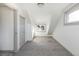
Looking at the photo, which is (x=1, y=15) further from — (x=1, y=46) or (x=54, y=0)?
(x=54, y=0)

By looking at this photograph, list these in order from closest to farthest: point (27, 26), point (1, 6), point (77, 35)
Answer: point (77, 35)
point (1, 6)
point (27, 26)

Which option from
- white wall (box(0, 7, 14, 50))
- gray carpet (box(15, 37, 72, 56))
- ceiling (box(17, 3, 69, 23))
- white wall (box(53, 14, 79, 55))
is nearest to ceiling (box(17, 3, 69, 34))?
ceiling (box(17, 3, 69, 23))

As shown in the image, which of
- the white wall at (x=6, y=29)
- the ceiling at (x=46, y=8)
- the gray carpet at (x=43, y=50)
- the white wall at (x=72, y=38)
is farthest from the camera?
the ceiling at (x=46, y=8)

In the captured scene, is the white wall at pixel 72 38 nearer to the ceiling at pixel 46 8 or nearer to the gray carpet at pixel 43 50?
the gray carpet at pixel 43 50

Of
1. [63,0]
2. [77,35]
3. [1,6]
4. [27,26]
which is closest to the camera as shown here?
[63,0]

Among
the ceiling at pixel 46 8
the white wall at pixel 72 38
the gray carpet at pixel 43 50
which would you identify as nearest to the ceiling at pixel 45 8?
the ceiling at pixel 46 8

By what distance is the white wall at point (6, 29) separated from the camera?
392 cm

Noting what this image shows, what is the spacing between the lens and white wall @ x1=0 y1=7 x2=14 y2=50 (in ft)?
12.8

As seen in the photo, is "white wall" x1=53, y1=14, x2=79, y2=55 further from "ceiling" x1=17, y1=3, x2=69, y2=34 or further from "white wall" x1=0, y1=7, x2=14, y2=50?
"white wall" x1=0, y1=7, x2=14, y2=50

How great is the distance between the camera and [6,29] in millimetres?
3969

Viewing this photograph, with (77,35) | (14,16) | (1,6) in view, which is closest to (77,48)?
A: (77,35)

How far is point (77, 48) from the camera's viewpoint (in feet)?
10.6

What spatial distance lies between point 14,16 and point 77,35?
7.75 ft

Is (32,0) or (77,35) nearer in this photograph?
(32,0)
